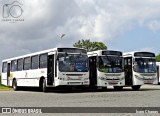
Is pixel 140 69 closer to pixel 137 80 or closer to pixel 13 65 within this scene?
pixel 137 80

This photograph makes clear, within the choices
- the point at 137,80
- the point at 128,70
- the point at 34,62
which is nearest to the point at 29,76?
the point at 34,62

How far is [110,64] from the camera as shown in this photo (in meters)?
25.3

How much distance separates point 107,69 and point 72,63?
307cm

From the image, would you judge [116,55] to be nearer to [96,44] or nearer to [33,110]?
[33,110]

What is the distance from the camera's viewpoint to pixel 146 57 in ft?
88.0

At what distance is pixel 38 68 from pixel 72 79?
3841 millimetres

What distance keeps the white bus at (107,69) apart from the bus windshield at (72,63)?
67.1 inches

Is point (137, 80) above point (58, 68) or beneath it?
beneath

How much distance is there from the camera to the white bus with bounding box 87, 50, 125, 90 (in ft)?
81.8

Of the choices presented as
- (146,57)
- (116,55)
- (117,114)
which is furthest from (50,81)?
(117,114)

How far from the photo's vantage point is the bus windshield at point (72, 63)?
2302cm

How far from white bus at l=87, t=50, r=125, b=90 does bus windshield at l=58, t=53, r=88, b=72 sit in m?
1.70

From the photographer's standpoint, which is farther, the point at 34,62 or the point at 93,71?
the point at 34,62

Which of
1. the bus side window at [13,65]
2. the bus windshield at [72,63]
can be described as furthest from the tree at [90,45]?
the bus windshield at [72,63]
